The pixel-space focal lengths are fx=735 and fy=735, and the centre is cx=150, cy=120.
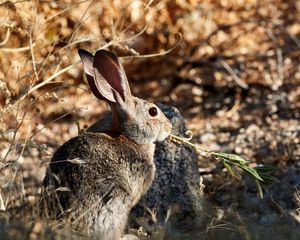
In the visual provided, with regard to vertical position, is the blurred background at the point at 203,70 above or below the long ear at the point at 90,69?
Result: below

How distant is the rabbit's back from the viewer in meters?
5.49

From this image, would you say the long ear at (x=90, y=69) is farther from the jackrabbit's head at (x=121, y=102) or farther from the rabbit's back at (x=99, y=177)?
the rabbit's back at (x=99, y=177)

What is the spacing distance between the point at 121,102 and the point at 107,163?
2.10 feet

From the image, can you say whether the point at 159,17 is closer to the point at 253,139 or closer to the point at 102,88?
the point at 253,139

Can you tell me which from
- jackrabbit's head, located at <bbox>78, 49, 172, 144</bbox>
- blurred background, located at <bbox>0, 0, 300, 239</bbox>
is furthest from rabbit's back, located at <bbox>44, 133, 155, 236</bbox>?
blurred background, located at <bbox>0, 0, 300, 239</bbox>

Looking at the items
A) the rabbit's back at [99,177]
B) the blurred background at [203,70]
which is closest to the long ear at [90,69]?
the rabbit's back at [99,177]

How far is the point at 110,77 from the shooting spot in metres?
6.14

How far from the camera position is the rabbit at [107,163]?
5.47 meters

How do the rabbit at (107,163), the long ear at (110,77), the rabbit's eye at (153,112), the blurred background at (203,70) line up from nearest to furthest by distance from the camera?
the rabbit at (107,163) < the long ear at (110,77) < the rabbit's eye at (153,112) < the blurred background at (203,70)

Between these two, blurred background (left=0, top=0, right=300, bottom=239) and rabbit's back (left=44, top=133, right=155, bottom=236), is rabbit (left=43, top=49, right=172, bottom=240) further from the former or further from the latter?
blurred background (left=0, top=0, right=300, bottom=239)

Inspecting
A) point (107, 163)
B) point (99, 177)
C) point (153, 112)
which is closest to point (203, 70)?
point (153, 112)

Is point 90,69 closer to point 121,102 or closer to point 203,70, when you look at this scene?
point 121,102

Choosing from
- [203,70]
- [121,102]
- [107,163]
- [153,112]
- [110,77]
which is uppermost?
[110,77]

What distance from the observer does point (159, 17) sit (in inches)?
Result: 440
